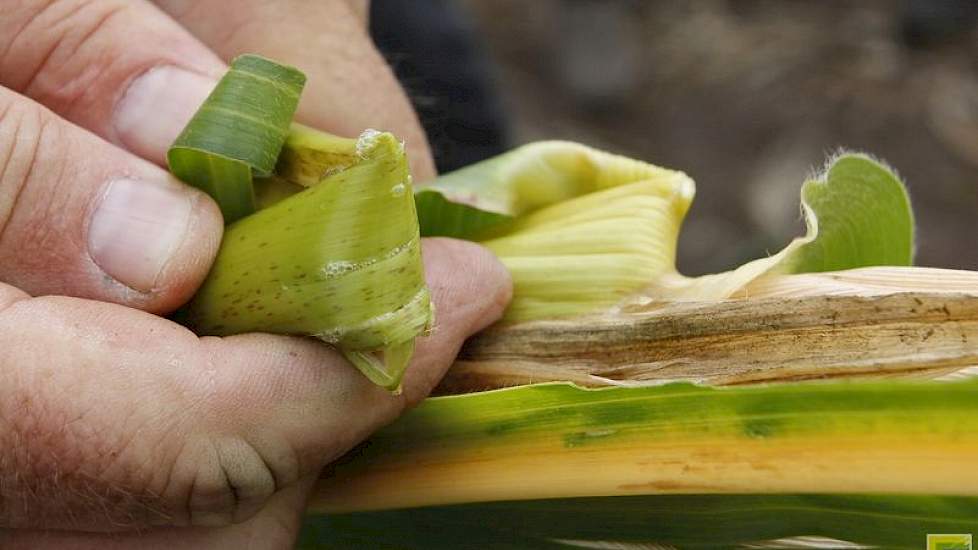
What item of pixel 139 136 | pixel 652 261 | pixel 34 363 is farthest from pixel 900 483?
pixel 139 136

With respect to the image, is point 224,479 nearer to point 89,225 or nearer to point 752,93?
point 89,225

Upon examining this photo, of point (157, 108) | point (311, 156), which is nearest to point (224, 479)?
point (311, 156)

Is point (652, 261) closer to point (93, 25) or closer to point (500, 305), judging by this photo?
point (500, 305)

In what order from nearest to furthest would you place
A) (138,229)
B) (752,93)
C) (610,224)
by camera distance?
1. (138,229)
2. (610,224)
3. (752,93)

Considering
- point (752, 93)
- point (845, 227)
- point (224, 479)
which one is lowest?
point (224, 479)

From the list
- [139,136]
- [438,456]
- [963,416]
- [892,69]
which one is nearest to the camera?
[963,416]

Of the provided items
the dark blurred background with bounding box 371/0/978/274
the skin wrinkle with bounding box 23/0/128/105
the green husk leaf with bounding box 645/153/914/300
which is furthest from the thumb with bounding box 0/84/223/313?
the dark blurred background with bounding box 371/0/978/274

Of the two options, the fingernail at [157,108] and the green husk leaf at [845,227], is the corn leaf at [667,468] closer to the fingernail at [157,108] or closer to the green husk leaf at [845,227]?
the green husk leaf at [845,227]
